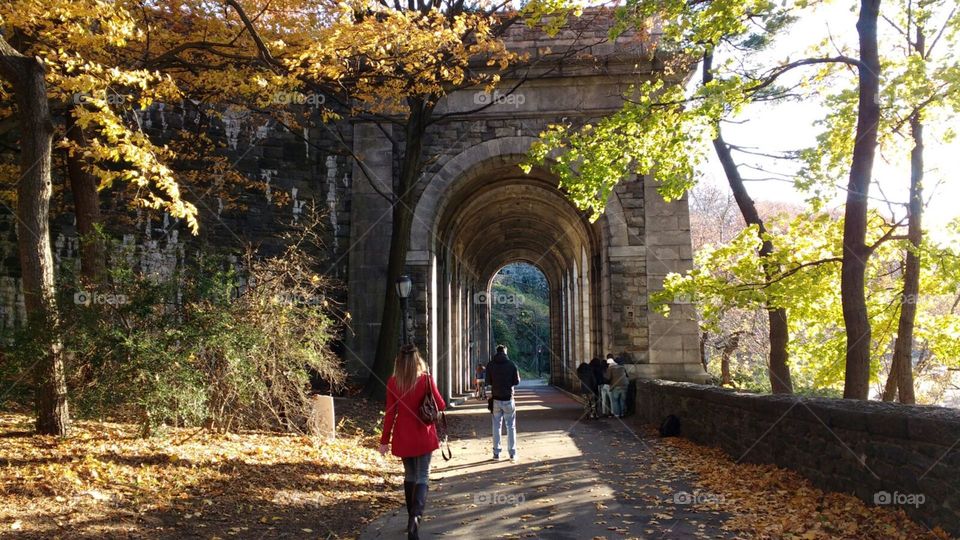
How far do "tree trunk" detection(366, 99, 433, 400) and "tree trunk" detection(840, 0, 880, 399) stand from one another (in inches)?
321

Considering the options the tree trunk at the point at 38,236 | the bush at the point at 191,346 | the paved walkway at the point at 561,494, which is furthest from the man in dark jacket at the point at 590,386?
the tree trunk at the point at 38,236

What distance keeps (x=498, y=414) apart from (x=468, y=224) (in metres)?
14.0

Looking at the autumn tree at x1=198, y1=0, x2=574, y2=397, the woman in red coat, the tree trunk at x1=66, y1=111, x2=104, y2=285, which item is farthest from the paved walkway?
the tree trunk at x1=66, y1=111, x2=104, y2=285

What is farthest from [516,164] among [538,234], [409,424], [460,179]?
[538,234]

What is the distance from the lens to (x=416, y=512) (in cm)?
552

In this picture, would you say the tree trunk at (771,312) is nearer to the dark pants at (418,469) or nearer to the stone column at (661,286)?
the stone column at (661,286)

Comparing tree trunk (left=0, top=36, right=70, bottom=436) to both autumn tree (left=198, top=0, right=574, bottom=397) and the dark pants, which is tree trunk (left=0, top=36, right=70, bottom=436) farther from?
the dark pants

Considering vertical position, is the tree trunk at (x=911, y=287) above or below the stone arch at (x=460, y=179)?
below

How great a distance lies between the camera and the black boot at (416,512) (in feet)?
17.8

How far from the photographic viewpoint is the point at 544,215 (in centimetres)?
2491

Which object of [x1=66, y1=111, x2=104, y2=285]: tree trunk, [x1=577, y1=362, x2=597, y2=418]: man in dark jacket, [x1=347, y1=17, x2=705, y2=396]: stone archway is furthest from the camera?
[x1=347, y1=17, x2=705, y2=396]: stone archway

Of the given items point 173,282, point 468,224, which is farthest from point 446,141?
point 173,282

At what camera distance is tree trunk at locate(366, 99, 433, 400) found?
14094 mm

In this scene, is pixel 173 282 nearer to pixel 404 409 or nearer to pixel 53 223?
pixel 404 409
